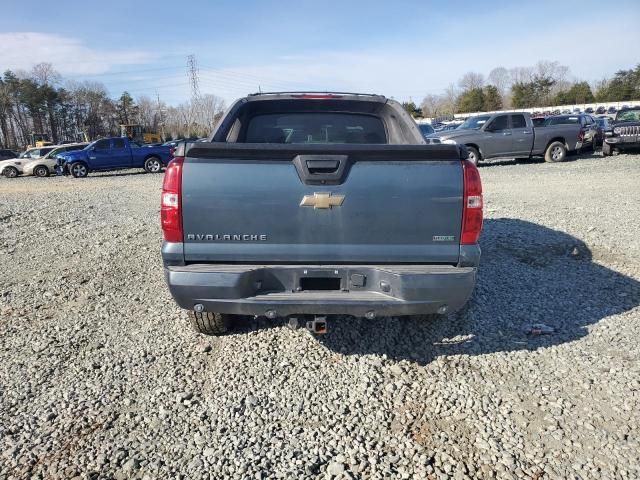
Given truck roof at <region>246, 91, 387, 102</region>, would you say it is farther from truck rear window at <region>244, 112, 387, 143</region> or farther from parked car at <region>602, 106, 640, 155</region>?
parked car at <region>602, 106, 640, 155</region>

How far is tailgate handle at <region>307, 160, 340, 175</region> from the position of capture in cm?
274

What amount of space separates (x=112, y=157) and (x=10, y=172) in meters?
7.06

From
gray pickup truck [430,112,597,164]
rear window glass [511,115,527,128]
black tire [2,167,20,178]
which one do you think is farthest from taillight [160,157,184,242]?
black tire [2,167,20,178]

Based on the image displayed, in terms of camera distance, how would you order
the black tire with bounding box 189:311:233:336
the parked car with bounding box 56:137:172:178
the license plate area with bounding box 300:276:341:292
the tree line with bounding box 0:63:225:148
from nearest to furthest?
the license plate area with bounding box 300:276:341:292, the black tire with bounding box 189:311:233:336, the parked car with bounding box 56:137:172:178, the tree line with bounding box 0:63:225:148

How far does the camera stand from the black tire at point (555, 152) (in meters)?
16.7

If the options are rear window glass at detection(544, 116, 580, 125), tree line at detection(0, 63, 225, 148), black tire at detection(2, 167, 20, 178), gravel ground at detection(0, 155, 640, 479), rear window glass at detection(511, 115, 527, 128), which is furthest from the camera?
tree line at detection(0, 63, 225, 148)

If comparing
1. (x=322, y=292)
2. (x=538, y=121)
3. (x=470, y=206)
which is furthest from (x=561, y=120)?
(x=322, y=292)

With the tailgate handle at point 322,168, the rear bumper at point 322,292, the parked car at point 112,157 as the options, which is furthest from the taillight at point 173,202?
the parked car at point 112,157

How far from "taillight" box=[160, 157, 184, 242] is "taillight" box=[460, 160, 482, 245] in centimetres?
178

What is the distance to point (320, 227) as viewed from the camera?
2807mm

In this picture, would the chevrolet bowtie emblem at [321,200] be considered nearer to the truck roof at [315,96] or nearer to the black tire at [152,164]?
the truck roof at [315,96]

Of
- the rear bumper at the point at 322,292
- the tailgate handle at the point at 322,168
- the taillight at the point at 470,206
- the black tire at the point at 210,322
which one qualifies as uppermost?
the tailgate handle at the point at 322,168

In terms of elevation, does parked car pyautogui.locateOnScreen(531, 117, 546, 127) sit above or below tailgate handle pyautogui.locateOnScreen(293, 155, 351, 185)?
above

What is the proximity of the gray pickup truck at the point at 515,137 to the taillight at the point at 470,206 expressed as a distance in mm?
13574
